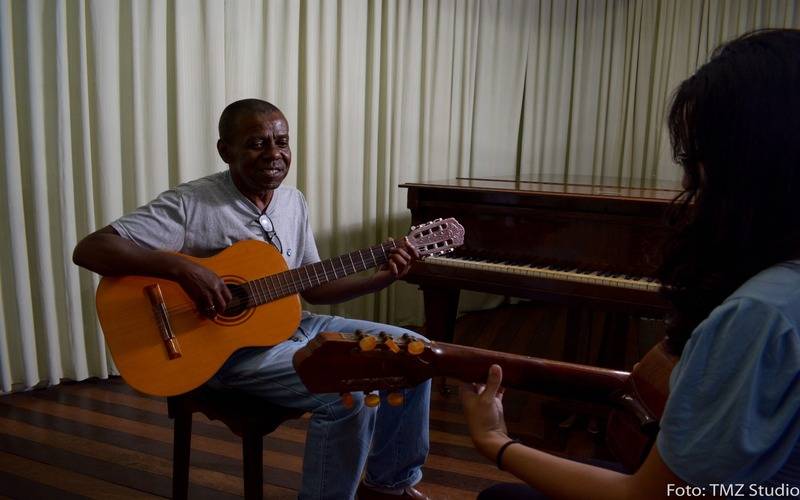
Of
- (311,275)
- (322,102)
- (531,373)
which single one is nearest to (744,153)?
(531,373)

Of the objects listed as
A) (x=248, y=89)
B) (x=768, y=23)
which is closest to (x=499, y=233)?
(x=248, y=89)

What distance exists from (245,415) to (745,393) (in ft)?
4.09

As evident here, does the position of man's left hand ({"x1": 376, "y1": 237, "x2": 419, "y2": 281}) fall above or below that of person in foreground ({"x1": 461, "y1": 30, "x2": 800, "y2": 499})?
below

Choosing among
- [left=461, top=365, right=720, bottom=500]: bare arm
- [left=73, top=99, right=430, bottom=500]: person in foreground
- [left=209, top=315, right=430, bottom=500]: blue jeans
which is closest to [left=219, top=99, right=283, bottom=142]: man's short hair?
[left=73, top=99, right=430, bottom=500]: person in foreground

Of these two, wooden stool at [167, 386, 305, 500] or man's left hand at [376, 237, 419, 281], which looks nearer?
wooden stool at [167, 386, 305, 500]

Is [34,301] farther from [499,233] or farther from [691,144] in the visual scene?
[691,144]

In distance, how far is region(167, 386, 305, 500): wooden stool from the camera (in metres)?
1.58

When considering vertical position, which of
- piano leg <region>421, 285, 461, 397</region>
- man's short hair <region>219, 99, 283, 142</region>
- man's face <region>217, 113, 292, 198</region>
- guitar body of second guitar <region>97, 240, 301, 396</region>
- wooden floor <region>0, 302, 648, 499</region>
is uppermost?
man's short hair <region>219, 99, 283, 142</region>

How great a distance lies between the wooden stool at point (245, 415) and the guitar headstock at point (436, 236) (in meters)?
0.67

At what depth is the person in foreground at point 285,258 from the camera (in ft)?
5.30

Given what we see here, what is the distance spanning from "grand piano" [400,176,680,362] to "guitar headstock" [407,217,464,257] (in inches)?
22.3

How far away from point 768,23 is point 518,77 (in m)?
2.02

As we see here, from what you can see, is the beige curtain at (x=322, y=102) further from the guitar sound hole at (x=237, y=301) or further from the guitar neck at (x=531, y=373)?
the guitar neck at (x=531, y=373)

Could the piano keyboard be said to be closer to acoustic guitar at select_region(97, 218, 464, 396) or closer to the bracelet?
acoustic guitar at select_region(97, 218, 464, 396)
